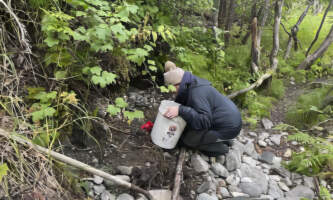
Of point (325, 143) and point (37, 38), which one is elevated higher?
point (37, 38)

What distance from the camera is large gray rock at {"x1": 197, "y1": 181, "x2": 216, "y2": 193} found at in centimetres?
300

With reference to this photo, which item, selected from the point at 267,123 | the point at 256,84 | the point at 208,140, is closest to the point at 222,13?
the point at 256,84

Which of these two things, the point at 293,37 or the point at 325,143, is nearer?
the point at 325,143

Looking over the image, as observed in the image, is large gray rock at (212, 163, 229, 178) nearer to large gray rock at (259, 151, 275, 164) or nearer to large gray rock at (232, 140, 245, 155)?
large gray rock at (232, 140, 245, 155)

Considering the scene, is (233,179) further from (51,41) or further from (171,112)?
(51,41)

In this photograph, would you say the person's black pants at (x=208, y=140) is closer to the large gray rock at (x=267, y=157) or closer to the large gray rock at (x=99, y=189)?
the large gray rock at (x=267, y=157)

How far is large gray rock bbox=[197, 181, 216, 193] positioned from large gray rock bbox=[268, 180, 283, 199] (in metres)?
0.73

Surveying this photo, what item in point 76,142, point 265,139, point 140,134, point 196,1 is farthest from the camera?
point 196,1

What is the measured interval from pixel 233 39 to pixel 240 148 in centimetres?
440

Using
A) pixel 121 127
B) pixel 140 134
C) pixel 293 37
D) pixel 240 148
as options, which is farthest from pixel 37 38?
pixel 293 37

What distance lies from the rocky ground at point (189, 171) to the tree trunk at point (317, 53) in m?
3.91

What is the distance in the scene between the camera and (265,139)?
14.7ft

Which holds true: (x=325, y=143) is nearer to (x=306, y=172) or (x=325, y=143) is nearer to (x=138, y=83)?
(x=306, y=172)

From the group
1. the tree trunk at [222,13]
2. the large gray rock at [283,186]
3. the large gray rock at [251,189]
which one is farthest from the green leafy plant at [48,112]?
the tree trunk at [222,13]
